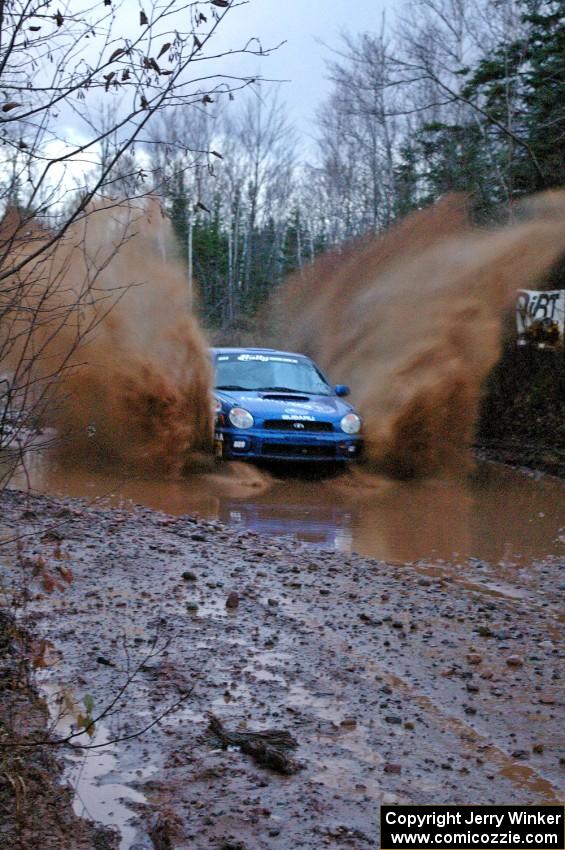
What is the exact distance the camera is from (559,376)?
14977 mm

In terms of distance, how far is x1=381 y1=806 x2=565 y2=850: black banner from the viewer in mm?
3131

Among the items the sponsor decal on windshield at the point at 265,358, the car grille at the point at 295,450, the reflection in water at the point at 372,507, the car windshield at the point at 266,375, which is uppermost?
the sponsor decal on windshield at the point at 265,358

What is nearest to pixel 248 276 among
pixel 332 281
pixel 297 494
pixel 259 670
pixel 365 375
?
pixel 332 281

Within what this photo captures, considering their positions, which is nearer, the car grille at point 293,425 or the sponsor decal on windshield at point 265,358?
the car grille at point 293,425

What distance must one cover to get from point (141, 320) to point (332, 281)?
9.01 m

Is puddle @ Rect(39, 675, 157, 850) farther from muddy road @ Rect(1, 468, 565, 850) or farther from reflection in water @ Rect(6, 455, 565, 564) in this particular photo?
reflection in water @ Rect(6, 455, 565, 564)

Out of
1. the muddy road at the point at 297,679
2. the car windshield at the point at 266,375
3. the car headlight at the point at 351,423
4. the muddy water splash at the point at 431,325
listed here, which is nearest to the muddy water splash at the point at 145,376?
the car windshield at the point at 266,375

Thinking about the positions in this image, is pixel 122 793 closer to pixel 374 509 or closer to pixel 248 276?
pixel 374 509

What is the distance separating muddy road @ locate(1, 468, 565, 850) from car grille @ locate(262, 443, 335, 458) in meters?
3.97

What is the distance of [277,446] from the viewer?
11625mm

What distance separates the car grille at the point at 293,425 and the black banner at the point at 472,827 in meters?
8.40

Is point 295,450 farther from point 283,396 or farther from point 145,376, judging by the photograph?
point 145,376

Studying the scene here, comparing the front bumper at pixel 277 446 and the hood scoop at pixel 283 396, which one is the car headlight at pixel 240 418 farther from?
the hood scoop at pixel 283 396

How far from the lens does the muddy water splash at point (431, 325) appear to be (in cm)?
1257
